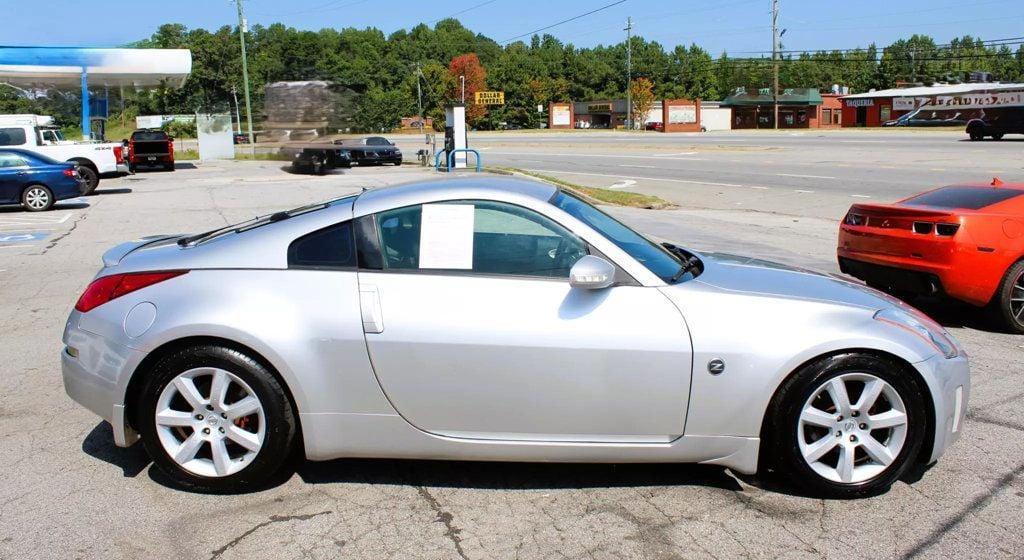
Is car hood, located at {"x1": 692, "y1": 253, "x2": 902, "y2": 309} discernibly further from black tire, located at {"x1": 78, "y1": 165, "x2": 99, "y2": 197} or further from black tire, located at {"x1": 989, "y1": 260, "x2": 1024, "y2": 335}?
black tire, located at {"x1": 78, "y1": 165, "x2": 99, "y2": 197}

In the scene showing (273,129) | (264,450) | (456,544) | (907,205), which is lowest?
(456,544)

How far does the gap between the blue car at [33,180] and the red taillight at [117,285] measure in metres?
16.5

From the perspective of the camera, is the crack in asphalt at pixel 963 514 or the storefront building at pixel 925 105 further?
the storefront building at pixel 925 105

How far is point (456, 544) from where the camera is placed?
11.7ft

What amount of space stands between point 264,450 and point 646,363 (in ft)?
5.92

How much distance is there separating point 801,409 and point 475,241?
5.52 feet

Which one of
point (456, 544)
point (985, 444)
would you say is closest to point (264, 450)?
point (456, 544)

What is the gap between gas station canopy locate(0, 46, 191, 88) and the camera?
34438 mm

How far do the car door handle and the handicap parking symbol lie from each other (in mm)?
12177

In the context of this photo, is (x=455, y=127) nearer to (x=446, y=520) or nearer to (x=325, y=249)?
(x=325, y=249)

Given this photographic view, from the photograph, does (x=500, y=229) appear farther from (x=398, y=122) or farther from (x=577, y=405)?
(x=398, y=122)

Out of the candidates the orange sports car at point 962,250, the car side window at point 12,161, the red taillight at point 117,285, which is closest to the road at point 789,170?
the orange sports car at point 962,250

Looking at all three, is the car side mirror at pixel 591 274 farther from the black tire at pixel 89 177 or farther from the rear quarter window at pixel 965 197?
the black tire at pixel 89 177

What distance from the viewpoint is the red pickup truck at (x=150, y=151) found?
34.3 metres
